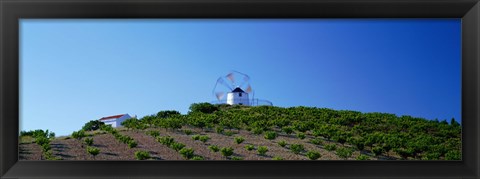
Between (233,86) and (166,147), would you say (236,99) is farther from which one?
(166,147)

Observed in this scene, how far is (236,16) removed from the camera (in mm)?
2023

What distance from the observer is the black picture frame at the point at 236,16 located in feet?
6.52

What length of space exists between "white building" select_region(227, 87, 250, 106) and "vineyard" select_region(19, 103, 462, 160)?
0.24 m

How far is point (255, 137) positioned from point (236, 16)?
152 inches

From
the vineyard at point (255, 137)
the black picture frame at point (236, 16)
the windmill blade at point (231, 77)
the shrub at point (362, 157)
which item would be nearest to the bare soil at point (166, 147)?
the vineyard at point (255, 137)

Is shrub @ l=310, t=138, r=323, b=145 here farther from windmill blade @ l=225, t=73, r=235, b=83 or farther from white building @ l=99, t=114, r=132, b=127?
white building @ l=99, t=114, r=132, b=127

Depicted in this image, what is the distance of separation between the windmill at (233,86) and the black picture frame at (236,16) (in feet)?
10.4

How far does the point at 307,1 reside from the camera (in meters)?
2.00

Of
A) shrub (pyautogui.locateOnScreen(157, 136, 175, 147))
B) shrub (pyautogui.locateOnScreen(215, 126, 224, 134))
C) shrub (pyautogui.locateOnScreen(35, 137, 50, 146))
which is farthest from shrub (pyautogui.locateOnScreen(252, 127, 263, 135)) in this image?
shrub (pyautogui.locateOnScreen(35, 137, 50, 146))

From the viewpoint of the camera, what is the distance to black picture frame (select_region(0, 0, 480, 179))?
1.99m

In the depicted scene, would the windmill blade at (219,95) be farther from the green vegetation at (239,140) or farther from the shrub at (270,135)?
the shrub at (270,135)

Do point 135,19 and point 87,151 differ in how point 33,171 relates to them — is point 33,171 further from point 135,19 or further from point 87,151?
point 87,151

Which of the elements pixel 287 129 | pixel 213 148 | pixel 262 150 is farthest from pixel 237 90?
pixel 262 150

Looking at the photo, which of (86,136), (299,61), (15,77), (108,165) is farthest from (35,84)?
(299,61)
